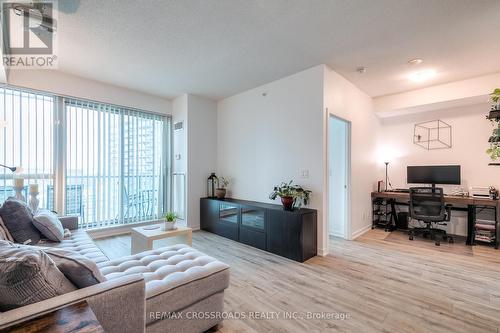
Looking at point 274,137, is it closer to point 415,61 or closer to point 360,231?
point 415,61

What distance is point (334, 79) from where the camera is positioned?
3477 millimetres

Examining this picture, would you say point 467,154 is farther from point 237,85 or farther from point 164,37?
point 164,37

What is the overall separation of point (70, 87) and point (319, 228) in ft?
14.7

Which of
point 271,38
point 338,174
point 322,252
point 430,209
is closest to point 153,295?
point 322,252

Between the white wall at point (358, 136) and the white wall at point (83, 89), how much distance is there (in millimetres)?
3377

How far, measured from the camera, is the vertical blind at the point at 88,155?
11.0 ft

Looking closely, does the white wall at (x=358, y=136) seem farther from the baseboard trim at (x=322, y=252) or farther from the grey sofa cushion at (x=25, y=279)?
the grey sofa cushion at (x=25, y=279)

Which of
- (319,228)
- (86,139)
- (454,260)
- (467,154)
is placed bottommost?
(454,260)

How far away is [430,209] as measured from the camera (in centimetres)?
384

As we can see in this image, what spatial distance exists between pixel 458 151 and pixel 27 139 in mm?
7170

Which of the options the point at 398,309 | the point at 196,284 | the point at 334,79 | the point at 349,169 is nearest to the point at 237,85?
the point at 334,79

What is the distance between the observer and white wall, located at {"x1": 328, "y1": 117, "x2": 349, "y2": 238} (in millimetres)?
4049

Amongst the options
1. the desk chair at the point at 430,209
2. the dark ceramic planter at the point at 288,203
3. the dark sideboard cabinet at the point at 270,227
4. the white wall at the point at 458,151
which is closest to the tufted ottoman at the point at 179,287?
the dark sideboard cabinet at the point at 270,227

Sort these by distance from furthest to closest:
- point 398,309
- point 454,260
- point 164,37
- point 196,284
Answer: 1. point 454,260
2. point 164,37
3. point 398,309
4. point 196,284
